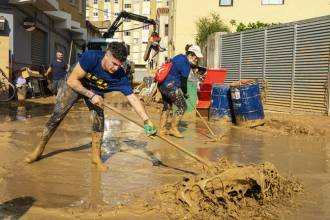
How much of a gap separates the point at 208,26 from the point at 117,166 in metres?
20.5

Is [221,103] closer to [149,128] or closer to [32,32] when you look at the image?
[149,128]

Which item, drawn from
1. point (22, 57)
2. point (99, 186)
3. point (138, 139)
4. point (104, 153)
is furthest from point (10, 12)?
point (99, 186)

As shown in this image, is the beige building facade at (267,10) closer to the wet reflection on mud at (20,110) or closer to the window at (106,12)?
the wet reflection on mud at (20,110)

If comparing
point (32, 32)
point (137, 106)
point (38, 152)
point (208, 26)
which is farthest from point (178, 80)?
point (208, 26)

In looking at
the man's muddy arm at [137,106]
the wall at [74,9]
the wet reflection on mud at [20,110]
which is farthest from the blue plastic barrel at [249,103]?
the wall at [74,9]

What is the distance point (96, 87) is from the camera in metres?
6.27

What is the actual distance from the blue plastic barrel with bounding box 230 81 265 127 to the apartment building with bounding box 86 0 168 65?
64026mm

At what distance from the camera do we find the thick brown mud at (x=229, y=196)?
4512mm

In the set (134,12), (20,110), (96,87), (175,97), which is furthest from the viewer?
(134,12)

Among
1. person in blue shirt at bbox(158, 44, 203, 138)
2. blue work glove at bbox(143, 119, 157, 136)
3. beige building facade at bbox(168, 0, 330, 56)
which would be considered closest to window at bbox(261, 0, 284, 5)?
beige building facade at bbox(168, 0, 330, 56)

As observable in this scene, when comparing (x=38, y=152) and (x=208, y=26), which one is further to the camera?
(x=208, y=26)

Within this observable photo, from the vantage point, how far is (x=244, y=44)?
1780cm

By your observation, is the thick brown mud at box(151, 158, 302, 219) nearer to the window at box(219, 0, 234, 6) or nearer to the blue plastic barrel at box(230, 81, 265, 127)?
the blue plastic barrel at box(230, 81, 265, 127)

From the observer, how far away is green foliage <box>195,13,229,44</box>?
25891mm
